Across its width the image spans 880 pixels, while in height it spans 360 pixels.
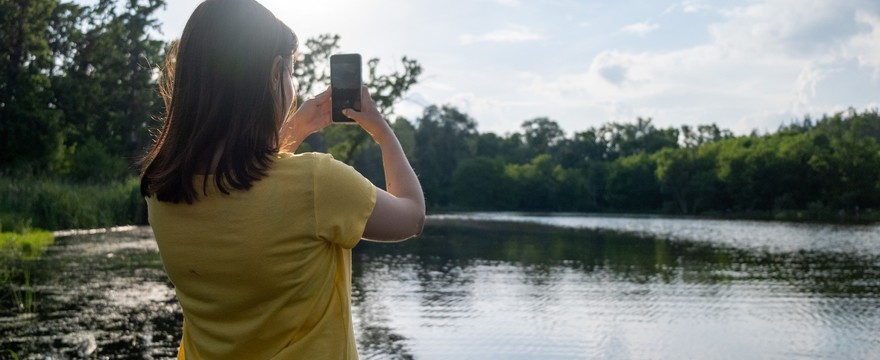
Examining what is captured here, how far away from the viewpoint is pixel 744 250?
28.7m

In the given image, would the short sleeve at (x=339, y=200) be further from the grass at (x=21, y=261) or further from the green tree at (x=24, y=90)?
the green tree at (x=24, y=90)

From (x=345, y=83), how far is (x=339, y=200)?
338 mm

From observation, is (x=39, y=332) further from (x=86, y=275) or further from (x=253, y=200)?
(x=253, y=200)

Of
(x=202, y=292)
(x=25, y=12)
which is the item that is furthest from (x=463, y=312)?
(x=25, y=12)

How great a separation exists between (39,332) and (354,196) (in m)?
9.37

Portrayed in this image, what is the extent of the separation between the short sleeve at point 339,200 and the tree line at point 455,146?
1.56 feet

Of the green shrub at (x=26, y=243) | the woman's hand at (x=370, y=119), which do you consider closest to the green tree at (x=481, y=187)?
the green shrub at (x=26, y=243)

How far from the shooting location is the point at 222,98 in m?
1.43

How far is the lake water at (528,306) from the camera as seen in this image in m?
10.2

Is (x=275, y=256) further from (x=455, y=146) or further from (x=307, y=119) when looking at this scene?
(x=455, y=146)

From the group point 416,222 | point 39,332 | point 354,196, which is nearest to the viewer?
point 354,196

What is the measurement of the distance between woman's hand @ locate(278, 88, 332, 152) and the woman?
19 centimetres

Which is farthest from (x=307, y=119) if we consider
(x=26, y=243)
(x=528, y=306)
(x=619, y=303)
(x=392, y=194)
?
(x=26, y=243)

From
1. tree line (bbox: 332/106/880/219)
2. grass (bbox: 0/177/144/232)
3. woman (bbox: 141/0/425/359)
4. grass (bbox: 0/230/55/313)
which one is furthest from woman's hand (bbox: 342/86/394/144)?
tree line (bbox: 332/106/880/219)
